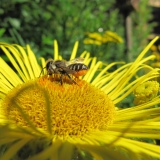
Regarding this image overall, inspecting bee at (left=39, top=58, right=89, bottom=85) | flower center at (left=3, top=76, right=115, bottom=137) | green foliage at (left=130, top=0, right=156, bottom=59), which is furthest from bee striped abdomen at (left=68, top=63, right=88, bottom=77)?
green foliage at (left=130, top=0, right=156, bottom=59)

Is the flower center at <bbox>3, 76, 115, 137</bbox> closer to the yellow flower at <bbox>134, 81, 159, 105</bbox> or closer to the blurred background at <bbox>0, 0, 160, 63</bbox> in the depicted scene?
the yellow flower at <bbox>134, 81, 159, 105</bbox>

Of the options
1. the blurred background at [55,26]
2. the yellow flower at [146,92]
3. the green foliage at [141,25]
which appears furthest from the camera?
the green foliage at [141,25]

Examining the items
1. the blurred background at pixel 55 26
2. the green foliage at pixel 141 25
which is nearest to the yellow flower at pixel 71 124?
the blurred background at pixel 55 26

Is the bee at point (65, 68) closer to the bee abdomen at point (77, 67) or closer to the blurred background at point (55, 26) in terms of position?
the bee abdomen at point (77, 67)

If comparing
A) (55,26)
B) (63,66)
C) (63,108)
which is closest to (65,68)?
(63,66)

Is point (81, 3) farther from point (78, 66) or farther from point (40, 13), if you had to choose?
point (78, 66)

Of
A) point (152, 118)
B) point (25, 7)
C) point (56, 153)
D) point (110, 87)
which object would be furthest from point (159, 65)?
point (56, 153)

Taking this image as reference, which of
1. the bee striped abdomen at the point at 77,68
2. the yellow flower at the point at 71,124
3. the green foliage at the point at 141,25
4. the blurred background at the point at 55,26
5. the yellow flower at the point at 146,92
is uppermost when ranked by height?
the green foliage at the point at 141,25
